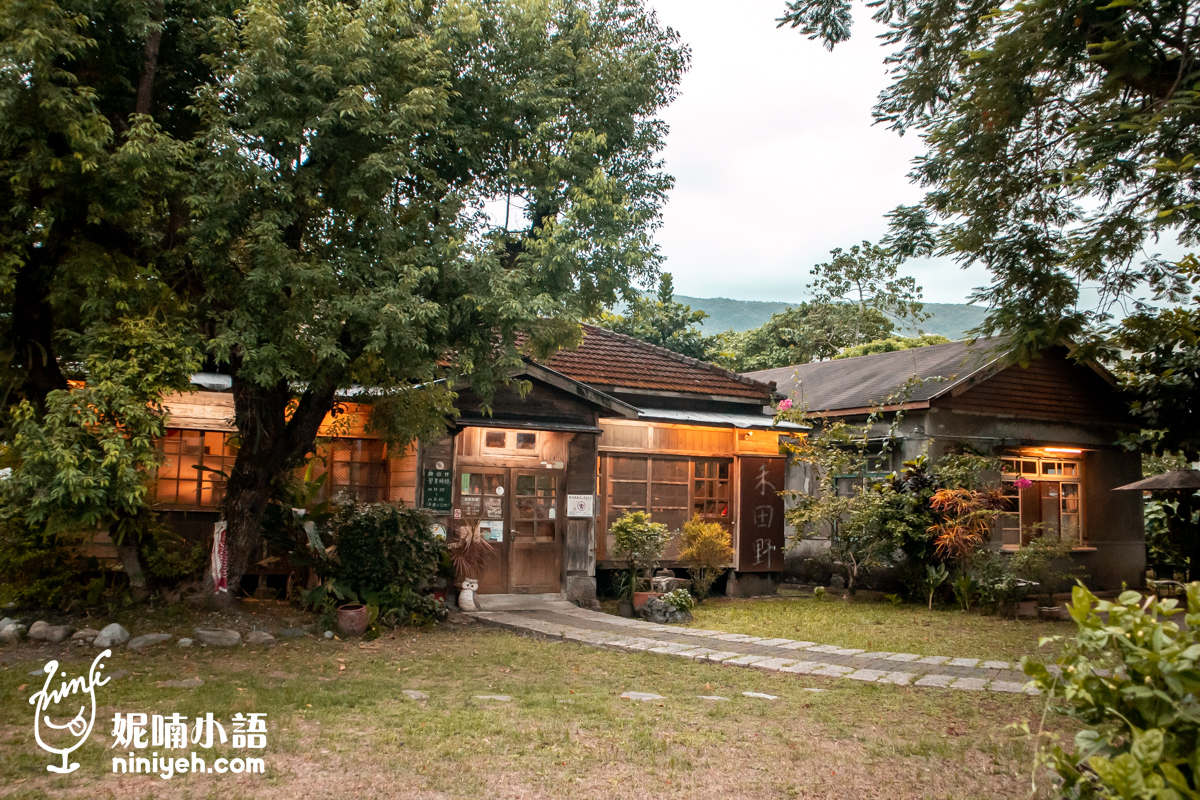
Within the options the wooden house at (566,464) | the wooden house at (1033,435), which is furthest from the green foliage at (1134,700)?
the wooden house at (1033,435)

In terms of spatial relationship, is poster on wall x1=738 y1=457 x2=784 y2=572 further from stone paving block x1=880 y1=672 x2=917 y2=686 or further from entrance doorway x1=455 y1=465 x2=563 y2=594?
stone paving block x1=880 y1=672 x2=917 y2=686

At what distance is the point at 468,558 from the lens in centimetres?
1165

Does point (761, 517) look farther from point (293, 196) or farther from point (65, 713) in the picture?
point (65, 713)

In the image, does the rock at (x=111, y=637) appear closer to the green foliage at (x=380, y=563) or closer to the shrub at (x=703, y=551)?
the green foliage at (x=380, y=563)

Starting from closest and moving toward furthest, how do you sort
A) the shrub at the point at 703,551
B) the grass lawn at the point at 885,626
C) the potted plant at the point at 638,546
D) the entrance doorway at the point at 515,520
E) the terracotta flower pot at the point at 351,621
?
1. the terracotta flower pot at the point at 351,621
2. the grass lawn at the point at 885,626
3. the entrance doorway at the point at 515,520
4. the potted plant at the point at 638,546
5. the shrub at the point at 703,551

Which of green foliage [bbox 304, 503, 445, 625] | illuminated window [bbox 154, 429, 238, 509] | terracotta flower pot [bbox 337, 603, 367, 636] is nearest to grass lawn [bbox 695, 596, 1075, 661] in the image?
green foliage [bbox 304, 503, 445, 625]

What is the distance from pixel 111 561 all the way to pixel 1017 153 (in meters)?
11.6

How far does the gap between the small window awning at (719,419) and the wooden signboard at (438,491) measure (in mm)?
3410

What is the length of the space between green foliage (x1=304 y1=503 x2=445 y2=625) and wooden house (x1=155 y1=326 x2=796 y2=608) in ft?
3.08

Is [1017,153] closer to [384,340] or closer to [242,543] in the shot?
[384,340]

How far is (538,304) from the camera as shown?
8.70 metres

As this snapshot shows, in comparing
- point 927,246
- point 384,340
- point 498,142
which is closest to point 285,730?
point 384,340

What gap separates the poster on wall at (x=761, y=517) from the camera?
1478cm

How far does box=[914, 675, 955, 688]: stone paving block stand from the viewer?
304 inches
